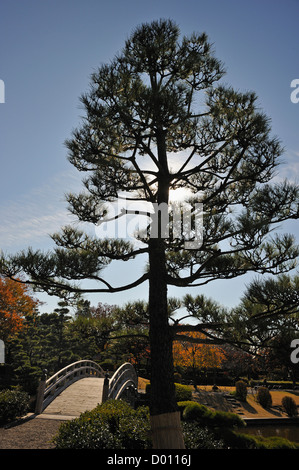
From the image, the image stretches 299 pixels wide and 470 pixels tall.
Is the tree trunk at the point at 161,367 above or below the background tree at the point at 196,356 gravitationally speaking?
above

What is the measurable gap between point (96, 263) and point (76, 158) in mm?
2572

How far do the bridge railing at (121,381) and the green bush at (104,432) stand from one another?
524 centimetres

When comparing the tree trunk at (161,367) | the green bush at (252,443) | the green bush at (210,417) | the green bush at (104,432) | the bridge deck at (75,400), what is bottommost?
the green bush at (210,417)

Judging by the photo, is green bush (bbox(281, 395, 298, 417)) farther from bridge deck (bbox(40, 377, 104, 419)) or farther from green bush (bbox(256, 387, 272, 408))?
bridge deck (bbox(40, 377, 104, 419))

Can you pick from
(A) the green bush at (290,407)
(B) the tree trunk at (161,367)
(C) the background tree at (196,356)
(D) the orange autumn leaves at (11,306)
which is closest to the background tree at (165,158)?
(B) the tree trunk at (161,367)

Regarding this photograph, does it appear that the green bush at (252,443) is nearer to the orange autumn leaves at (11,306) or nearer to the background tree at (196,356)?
the orange autumn leaves at (11,306)

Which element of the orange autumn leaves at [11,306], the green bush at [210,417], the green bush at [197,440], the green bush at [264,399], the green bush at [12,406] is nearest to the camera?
the green bush at [197,440]

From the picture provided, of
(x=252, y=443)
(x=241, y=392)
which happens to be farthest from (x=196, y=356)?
(x=252, y=443)

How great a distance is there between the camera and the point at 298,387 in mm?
28453

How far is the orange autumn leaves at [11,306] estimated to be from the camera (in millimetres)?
16594

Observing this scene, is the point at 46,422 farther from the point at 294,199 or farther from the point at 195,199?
the point at 294,199

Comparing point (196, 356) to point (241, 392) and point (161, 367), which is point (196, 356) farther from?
point (161, 367)

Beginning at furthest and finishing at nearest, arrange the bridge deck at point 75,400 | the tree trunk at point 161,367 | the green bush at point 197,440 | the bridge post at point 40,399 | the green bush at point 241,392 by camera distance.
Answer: the green bush at point 241,392 → the bridge deck at point 75,400 → the bridge post at point 40,399 → the green bush at point 197,440 → the tree trunk at point 161,367
